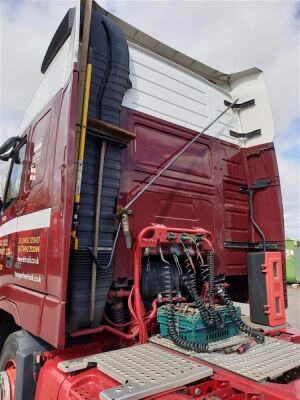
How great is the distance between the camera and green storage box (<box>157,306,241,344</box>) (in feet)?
8.10

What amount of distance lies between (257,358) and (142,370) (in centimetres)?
77

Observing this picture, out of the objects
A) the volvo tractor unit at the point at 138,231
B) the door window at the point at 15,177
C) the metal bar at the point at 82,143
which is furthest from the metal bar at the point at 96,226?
the door window at the point at 15,177

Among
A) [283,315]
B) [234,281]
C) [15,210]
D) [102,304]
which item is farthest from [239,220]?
[15,210]

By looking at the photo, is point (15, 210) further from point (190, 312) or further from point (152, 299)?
point (190, 312)

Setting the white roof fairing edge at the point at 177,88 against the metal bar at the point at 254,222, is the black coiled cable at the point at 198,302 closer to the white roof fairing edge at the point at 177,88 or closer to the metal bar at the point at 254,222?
the metal bar at the point at 254,222

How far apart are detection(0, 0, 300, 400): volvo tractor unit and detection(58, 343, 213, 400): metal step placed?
10 millimetres

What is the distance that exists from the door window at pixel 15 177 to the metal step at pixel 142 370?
1.92 m

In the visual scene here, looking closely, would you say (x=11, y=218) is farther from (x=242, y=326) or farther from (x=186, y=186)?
(x=242, y=326)

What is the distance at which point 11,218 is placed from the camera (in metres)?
3.51

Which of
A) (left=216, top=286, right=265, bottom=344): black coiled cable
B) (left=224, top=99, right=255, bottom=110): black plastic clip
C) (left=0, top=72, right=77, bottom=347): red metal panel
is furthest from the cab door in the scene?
(left=224, top=99, right=255, bottom=110): black plastic clip

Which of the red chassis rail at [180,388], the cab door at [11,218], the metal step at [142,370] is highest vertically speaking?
the cab door at [11,218]

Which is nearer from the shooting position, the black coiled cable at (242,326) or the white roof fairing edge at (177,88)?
the black coiled cable at (242,326)

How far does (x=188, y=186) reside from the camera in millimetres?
3455

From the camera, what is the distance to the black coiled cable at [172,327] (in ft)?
7.72
